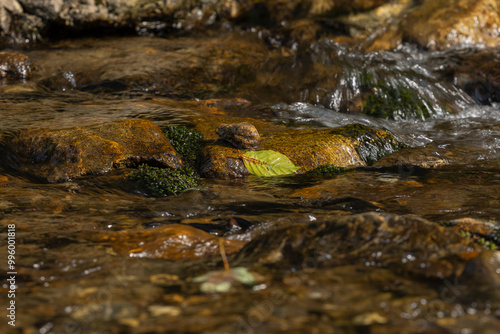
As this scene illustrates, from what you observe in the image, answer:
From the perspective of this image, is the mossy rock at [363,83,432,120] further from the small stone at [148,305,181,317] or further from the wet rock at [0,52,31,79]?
the small stone at [148,305,181,317]

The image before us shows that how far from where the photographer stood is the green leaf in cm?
588

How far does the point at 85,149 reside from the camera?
555cm

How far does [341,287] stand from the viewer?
2.40m

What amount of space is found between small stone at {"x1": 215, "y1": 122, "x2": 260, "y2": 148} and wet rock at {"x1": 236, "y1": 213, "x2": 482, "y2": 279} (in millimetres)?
3135

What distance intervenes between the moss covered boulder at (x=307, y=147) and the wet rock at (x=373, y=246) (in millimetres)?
2896

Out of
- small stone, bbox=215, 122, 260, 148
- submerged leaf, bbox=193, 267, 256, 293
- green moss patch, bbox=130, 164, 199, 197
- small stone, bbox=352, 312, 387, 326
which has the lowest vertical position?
green moss patch, bbox=130, 164, 199, 197

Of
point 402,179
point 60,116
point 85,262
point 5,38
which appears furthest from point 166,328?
point 5,38

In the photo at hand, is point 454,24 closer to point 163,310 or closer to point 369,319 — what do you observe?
point 369,319

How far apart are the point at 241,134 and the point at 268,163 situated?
0.50 metres

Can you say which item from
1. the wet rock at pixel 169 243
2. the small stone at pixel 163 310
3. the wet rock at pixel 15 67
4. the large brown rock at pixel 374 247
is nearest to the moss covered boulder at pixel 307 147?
the wet rock at pixel 169 243

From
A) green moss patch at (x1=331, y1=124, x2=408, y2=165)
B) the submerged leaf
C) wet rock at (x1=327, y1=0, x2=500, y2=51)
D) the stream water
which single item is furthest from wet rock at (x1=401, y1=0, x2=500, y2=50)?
the submerged leaf

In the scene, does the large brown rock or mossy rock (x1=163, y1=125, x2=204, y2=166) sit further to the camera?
mossy rock (x1=163, y1=125, x2=204, y2=166)

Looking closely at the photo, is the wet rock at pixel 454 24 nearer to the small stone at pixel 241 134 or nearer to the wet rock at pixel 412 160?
the wet rock at pixel 412 160

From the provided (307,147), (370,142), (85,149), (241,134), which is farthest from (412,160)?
(85,149)
